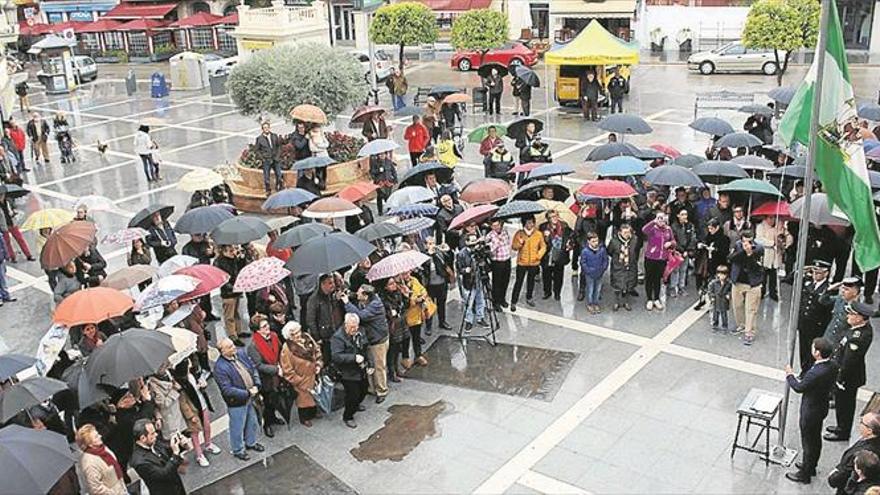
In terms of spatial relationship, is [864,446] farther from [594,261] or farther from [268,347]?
[268,347]

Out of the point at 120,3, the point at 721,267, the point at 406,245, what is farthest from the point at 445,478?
the point at 120,3

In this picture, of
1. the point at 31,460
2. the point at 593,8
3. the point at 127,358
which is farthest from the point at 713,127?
the point at 593,8

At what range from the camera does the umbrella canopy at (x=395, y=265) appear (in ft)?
33.7

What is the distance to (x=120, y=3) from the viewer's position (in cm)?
5197

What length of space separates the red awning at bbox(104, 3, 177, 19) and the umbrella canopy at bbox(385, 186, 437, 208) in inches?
1590

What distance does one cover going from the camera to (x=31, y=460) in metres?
6.67

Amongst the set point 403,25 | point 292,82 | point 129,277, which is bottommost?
point 129,277

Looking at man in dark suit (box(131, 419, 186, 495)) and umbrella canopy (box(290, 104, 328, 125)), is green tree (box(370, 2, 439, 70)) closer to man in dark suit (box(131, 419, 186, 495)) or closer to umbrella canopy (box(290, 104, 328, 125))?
umbrella canopy (box(290, 104, 328, 125))

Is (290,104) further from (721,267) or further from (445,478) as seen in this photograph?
(445,478)

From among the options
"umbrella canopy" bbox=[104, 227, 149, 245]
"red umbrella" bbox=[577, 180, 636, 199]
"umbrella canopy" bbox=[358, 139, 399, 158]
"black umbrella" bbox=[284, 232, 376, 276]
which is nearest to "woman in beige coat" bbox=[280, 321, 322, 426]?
"black umbrella" bbox=[284, 232, 376, 276]

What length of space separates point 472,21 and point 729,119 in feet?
41.8

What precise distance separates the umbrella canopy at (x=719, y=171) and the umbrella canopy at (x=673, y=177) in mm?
414

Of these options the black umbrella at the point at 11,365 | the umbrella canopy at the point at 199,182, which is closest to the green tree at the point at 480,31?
the umbrella canopy at the point at 199,182

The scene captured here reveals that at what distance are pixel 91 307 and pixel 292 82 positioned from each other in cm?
1073
